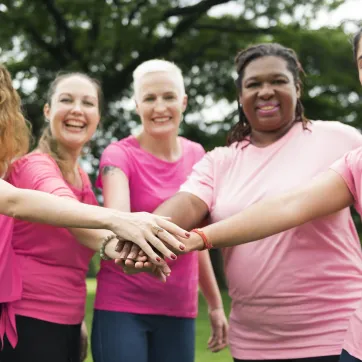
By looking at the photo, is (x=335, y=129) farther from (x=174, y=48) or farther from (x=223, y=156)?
(x=174, y=48)

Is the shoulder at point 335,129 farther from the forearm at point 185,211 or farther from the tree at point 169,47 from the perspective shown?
the tree at point 169,47

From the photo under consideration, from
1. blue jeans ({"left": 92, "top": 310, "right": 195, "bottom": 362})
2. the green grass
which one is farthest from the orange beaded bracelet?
the green grass

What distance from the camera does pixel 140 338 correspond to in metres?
3.37

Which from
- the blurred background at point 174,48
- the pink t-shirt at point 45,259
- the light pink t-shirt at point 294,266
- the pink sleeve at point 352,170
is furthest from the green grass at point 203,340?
the pink sleeve at point 352,170

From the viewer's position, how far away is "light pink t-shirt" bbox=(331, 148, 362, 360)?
91.2 inches

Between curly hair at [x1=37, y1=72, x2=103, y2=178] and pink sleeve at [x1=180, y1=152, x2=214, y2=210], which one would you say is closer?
pink sleeve at [x1=180, y1=152, x2=214, y2=210]

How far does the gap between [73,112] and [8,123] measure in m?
0.46

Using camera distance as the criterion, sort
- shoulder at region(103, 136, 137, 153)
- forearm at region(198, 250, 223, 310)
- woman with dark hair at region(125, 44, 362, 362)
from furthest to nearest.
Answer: forearm at region(198, 250, 223, 310) → shoulder at region(103, 136, 137, 153) → woman with dark hair at region(125, 44, 362, 362)

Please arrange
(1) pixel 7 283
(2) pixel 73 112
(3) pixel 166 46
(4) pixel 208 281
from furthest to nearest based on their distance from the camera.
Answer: (3) pixel 166 46 < (4) pixel 208 281 < (2) pixel 73 112 < (1) pixel 7 283

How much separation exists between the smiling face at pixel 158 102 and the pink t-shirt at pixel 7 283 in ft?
3.12

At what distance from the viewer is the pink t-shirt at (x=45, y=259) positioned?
3.09m

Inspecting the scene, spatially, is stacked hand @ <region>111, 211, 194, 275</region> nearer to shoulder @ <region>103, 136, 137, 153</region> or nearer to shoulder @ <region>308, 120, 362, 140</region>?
shoulder @ <region>103, 136, 137, 153</region>

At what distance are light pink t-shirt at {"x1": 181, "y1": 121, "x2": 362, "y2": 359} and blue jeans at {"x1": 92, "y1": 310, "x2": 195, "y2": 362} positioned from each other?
1.68ft

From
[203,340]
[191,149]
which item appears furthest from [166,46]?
[191,149]
